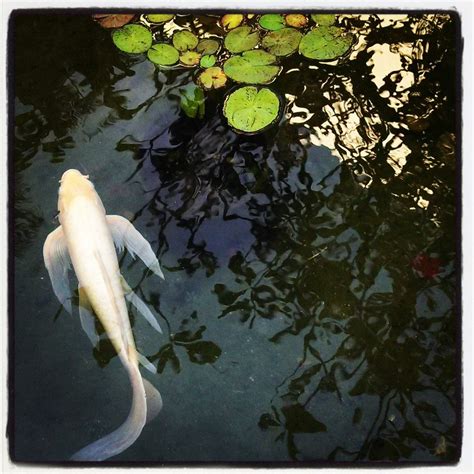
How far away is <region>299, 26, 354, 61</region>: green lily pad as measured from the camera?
117 centimetres

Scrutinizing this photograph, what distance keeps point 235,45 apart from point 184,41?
11 centimetres

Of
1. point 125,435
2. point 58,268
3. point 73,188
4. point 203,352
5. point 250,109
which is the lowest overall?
point 125,435

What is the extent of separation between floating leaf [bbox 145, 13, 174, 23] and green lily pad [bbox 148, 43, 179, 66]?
6 centimetres

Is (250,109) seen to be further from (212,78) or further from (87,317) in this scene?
(87,317)

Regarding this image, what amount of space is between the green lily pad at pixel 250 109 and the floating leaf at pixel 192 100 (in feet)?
0.18

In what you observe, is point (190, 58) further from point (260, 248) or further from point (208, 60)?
point (260, 248)

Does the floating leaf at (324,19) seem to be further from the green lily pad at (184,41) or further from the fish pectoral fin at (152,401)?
the fish pectoral fin at (152,401)

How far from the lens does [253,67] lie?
3.82 feet

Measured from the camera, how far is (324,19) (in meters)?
1.18

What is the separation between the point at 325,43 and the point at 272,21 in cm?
13

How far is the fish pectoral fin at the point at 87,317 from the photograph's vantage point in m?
1.13

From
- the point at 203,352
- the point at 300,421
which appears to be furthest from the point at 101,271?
the point at 300,421

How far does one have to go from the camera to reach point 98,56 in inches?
46.2

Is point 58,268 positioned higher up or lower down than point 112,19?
lower down
